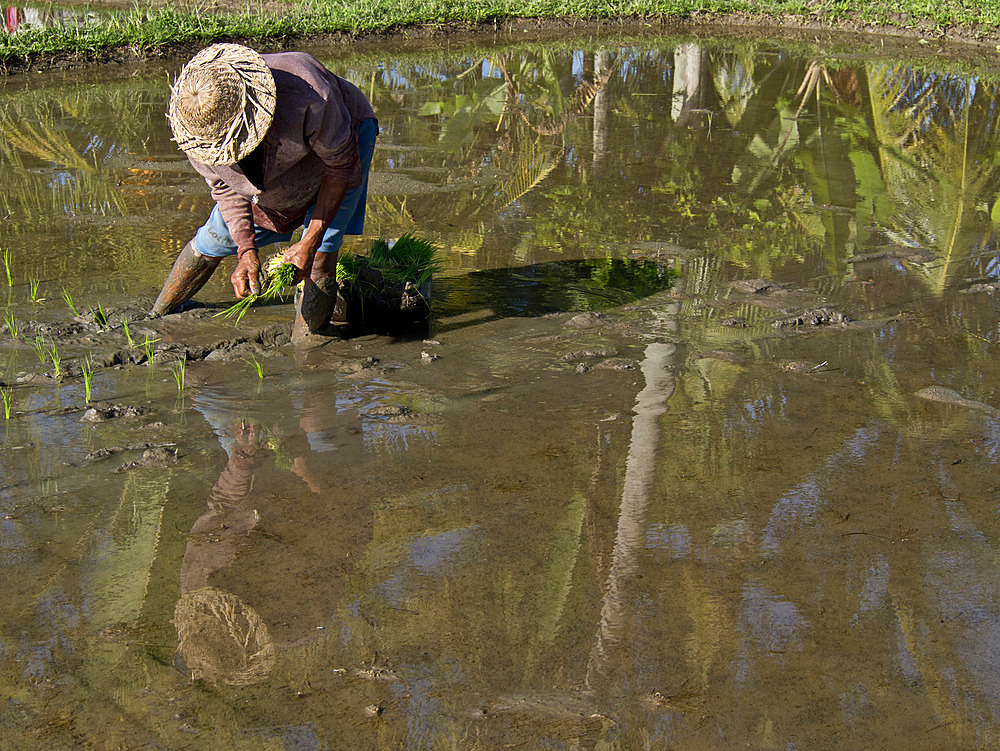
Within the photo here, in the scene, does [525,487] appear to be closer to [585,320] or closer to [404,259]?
[585,320]

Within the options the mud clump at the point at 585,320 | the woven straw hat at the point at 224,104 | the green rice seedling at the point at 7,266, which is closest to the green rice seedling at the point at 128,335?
the green rice seedling at the point at 7,266

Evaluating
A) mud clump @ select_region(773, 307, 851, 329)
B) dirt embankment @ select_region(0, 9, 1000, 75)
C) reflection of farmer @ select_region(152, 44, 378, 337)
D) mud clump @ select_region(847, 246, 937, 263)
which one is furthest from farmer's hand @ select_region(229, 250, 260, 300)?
dirt embankment @ select_region(0, 9, 1000, 75)

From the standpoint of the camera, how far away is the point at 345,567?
268 cm

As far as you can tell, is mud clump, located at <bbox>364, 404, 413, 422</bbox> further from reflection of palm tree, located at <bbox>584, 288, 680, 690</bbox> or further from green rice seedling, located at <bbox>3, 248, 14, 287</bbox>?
green rice seedling, located at <bbox>3, 248, 14, 287</bbox>

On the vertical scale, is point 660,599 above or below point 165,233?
below

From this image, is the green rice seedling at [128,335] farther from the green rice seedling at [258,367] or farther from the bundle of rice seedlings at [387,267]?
the bundle of rice seedlings at [387,267]

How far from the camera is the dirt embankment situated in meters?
11.3

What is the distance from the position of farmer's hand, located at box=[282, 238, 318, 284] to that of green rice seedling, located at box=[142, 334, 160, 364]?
64 centimetres

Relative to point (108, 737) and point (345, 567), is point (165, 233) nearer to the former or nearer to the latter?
point (345, 567)

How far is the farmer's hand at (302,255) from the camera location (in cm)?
369

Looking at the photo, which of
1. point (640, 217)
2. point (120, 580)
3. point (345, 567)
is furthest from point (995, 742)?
point (640, 217)

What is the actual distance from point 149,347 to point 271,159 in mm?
1005

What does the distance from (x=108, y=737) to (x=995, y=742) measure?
1862 mm

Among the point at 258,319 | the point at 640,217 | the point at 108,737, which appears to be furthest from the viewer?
the point at 640,217
